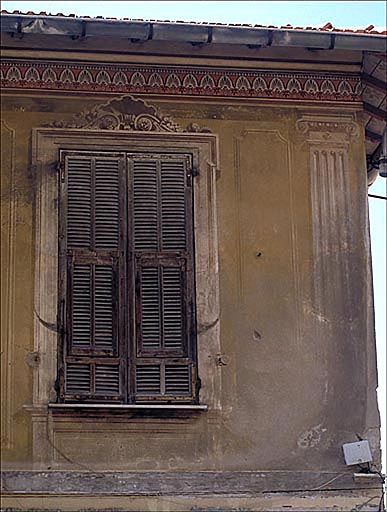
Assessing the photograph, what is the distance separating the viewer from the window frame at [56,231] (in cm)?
1184

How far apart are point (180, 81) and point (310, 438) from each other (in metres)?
3.38

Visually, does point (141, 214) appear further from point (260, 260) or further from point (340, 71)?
point (340, 71)

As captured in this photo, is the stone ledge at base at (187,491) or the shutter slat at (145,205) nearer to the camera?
the stone ledge at base at (187,491)

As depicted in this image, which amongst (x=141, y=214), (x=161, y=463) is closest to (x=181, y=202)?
(x=141, y=214)

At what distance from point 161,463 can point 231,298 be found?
1572 mm

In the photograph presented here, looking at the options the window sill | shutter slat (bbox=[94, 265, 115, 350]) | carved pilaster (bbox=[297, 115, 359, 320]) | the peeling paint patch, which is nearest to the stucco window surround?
the window sill

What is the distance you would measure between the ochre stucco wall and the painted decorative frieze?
0.10 meters

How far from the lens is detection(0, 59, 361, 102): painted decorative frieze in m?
12.5

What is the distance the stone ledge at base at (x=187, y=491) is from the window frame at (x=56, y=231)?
2.19ft

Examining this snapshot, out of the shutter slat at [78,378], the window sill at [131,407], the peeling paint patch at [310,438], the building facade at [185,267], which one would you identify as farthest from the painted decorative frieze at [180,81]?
the peeling paint patch at [310,438]

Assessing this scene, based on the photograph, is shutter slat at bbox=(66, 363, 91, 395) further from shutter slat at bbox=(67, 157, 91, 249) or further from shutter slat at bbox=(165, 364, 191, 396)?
shutter slat at bbox=(67, 157, 91, 249)

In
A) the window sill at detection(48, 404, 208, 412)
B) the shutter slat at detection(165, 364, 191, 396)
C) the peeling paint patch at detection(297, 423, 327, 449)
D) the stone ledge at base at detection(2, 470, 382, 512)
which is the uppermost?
the shutter slat at detection(165, 364, 191, 396)

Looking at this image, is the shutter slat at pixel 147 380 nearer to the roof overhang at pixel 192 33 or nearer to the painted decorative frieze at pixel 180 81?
the painted decorative frieze at pixel 180 81

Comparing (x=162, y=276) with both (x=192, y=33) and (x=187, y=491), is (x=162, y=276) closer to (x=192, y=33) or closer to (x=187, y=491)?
(x=187, y=491)
